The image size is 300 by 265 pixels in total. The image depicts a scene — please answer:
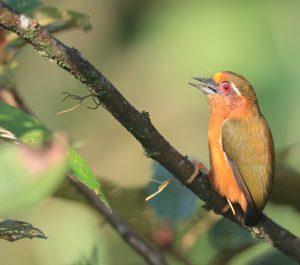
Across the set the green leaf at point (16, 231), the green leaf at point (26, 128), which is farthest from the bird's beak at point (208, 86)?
the green leaf at point (26, 128)

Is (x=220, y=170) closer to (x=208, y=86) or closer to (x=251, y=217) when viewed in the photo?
(x=251, y=217)

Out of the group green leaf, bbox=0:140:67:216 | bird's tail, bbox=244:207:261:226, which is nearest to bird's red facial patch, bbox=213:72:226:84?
bird's tail, bbox=244:207:261:226

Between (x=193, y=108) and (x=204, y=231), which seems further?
(x=193, y=108)

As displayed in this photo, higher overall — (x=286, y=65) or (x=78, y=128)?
(x=286, y=65)

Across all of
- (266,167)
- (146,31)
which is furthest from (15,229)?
(146,31)

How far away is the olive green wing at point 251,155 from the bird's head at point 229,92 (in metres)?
0.21

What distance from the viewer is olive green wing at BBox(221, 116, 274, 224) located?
8.91ft

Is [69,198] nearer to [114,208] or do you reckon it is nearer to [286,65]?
[114,208]

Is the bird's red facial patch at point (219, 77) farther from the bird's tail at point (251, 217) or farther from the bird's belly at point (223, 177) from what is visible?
the bird's tail at point (251, 217)

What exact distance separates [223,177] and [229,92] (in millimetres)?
811

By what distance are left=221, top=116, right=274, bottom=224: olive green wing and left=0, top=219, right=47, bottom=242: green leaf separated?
1.29 meters

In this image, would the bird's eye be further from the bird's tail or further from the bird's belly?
the bird's tail

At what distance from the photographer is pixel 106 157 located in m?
5.66

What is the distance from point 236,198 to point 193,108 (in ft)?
10.6
